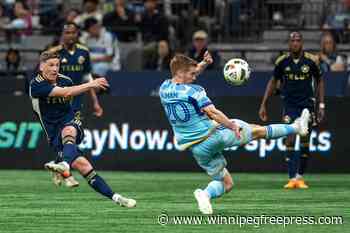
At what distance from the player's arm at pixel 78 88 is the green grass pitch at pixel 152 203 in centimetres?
149

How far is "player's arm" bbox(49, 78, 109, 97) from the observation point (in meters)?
14.1

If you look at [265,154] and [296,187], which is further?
[265,154]

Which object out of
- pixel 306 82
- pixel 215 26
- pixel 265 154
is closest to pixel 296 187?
pixel 306 82

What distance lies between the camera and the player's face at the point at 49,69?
51.2 feet

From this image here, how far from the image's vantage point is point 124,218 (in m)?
13.9

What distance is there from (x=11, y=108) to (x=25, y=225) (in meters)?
11.0

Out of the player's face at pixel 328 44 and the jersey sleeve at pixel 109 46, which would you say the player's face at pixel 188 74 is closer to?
the player's face at pixel 328 44

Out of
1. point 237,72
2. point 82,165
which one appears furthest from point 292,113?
point 82,165

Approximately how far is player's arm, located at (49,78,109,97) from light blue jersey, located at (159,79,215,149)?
0.77 metres

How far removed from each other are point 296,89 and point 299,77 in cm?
23

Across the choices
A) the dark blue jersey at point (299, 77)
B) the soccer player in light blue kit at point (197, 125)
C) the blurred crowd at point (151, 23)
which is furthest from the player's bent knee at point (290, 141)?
the soccer player in light blue kit at point (197, 125)

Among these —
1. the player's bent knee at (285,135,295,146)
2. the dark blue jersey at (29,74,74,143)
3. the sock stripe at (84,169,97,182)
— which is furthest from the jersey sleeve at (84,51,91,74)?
the sock stripe at (84,169,97,182)

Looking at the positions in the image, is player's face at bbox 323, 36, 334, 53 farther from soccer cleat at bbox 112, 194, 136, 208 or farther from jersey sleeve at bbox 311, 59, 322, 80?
soccer cleat at bbox 112, 194, 136, 208

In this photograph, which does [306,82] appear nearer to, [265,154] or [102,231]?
[265,154]
